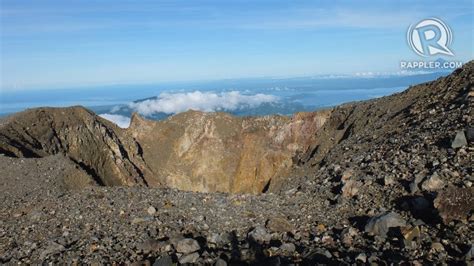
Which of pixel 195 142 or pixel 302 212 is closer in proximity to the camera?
pixel 302 212

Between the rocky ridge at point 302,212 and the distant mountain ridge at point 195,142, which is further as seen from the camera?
the distant mountain ridge at point 195,142

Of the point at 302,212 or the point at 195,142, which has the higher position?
the point at 302,212

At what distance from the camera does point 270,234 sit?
9.61m

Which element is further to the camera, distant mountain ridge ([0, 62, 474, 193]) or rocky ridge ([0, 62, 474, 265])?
distant mountain ridge ([0, 62, 474, 193])

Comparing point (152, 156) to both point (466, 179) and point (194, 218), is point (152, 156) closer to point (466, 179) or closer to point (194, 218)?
point (194, 218)

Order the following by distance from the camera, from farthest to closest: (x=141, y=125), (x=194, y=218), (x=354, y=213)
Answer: (x=141, y=125) < (x=194, y=218) < (x=354, y=213)

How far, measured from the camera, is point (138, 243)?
902 cm

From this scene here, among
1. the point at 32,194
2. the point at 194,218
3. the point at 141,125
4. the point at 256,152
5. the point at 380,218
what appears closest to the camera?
the point at 380,218

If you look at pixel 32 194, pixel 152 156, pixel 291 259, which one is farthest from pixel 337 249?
pixel 152 156

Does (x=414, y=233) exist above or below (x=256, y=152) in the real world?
above

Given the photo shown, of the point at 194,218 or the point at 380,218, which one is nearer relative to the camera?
the point at 380,218

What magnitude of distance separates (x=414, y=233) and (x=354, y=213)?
2.44m

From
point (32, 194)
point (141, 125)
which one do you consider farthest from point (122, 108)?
point (32, 194)

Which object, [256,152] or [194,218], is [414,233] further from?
[256,152]
